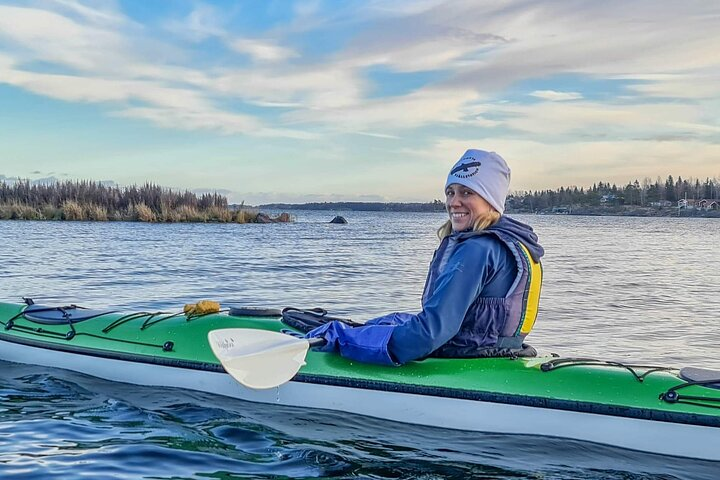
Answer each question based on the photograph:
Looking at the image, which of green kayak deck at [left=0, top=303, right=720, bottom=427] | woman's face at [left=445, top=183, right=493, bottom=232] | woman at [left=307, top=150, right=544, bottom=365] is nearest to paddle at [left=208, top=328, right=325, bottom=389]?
green kayak deck at [left=0, top=303, right=720, bottom=427]

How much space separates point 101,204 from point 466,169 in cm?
3033

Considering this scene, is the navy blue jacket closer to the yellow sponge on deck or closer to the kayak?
the kayak

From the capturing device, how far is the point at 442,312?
3916 mm

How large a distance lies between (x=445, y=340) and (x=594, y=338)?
4846 millimetres

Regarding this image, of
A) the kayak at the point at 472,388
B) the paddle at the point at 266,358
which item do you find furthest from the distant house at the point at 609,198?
the paddle at the point at 266,358

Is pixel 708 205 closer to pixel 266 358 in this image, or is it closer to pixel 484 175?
pixel 484 175

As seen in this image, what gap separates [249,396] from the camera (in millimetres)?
4863

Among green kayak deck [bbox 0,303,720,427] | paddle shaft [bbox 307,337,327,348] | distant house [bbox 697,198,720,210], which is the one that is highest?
distant house [bbox 697,198,720,210]

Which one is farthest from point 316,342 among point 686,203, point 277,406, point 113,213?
point 686,203

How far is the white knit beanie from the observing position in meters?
4.05

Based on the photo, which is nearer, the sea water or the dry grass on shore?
the sea water

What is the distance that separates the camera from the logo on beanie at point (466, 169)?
13.3 feet

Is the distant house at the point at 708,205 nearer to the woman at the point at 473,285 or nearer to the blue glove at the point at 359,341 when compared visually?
the woman at the point at 473,285

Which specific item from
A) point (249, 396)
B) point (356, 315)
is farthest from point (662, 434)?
point (356, 315)
